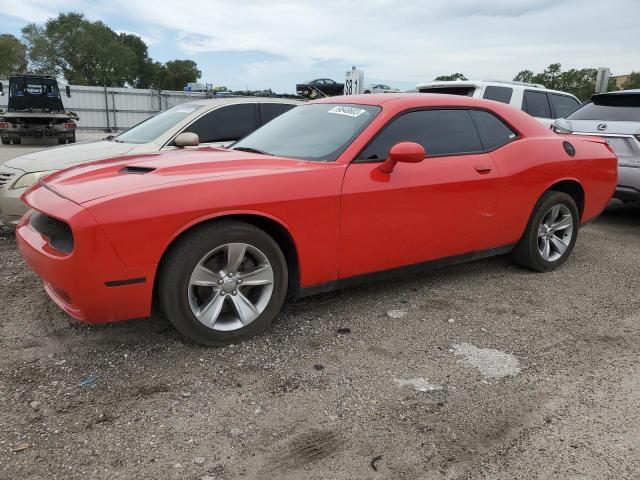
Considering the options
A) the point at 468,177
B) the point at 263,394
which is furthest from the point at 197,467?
the point at 468,177

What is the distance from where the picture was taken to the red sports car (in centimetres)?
268

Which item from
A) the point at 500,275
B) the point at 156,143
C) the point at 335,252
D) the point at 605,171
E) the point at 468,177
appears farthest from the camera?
the point at 156,143

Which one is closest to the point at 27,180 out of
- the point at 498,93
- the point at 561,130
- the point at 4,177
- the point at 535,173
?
the point at 4,177

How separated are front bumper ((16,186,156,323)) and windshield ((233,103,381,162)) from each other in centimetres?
136

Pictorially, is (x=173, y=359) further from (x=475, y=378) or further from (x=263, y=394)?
(x=475, y=378)

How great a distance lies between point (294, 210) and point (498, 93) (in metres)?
6.85

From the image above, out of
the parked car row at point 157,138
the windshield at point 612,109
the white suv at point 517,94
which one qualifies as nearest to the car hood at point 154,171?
the parked car row at point 157,138

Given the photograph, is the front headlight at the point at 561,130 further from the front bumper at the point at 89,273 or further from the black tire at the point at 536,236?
the front bumper at the point at 89,273

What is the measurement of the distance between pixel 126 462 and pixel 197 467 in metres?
0.30

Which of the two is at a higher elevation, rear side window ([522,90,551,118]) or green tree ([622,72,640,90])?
green tree ([622,72,640,90])

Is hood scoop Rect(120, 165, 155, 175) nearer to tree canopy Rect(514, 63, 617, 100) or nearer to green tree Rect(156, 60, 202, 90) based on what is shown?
tree canopy Rect(514, 63, 617, 100)

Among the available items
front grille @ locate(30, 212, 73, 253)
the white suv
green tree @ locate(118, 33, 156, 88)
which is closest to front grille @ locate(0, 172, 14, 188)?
front grille @ locate(30, 212, 73, 253)

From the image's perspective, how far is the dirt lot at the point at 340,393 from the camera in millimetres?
2135

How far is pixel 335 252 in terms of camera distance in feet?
10.7
